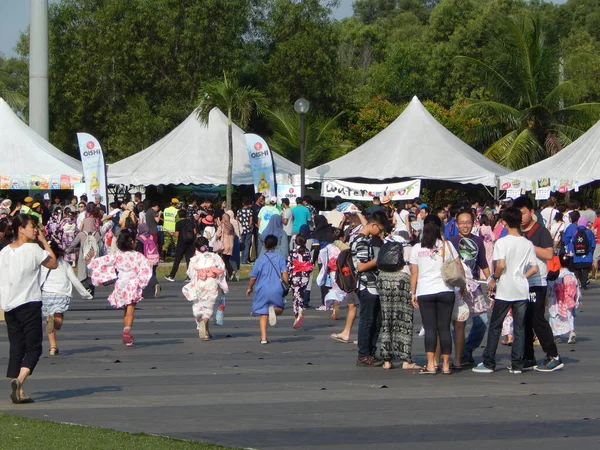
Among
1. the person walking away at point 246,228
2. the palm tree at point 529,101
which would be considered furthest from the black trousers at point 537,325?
the palm tree at point 529,101

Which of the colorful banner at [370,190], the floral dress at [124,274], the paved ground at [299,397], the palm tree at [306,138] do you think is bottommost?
the paved ground at [299,397]

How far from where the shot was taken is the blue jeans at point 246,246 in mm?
28753

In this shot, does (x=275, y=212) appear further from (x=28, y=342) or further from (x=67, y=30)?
(x=67, y=30)

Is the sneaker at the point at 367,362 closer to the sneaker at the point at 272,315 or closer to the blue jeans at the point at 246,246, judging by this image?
the sneaker at the point at 272,315

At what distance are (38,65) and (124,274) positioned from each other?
28698mm

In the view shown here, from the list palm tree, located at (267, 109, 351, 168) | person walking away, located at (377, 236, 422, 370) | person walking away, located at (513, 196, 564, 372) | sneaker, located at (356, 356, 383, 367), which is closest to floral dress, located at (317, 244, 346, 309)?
sneaker, located at (356, 356, 383, 367)

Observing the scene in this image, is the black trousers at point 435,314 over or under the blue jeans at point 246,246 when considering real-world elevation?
under

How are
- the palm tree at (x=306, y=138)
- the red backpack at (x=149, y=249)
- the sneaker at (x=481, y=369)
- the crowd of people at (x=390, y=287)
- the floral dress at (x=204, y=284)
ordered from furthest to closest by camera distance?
1. the palm tree at (x=306, y=138)
2. the red backpack at (x=149, y=249)
3. the floral dress at (x=204, y=284)
4. the sneaker at (x=481, y=369)
5. the crowd of people at (x=390, y=287)

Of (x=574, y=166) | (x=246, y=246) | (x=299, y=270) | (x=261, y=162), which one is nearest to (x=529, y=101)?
(x=574, y=166)

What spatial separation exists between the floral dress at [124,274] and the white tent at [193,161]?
2158cm

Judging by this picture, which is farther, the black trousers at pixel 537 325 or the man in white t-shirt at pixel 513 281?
the black trousers at pixel 537 325

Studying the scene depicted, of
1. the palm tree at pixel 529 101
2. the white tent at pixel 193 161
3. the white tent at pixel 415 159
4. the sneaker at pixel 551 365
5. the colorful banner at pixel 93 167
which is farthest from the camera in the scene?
the palm tree at pixel 529 101

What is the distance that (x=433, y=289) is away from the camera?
1123 cm

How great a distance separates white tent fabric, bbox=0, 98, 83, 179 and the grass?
27.4 metres
